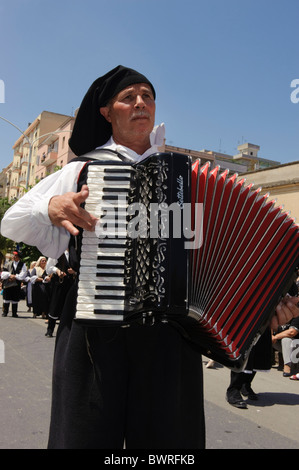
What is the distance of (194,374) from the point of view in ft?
6.06

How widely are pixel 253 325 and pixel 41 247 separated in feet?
3.13

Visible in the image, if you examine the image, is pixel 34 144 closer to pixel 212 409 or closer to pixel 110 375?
pixel 212 409

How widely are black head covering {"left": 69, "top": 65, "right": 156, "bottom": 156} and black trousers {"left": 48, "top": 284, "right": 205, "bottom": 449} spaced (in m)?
0.91

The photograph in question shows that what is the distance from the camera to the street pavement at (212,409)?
3.61 m

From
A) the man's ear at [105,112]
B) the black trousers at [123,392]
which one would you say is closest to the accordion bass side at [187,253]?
the black trousers at [123,392]

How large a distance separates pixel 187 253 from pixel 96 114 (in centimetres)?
89

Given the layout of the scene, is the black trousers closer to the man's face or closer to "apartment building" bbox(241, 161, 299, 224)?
the man's face

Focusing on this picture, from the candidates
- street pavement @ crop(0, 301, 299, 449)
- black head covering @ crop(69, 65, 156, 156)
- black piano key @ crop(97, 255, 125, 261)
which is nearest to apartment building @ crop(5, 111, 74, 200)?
street pavement @ crop(0, 301, 299, 449)

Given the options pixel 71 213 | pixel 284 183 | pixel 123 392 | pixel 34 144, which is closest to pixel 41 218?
pixel 71 213

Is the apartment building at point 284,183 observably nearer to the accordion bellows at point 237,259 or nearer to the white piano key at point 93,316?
the accordion bellows at point 237,259

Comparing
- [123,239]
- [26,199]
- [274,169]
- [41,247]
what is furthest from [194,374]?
[274,169]

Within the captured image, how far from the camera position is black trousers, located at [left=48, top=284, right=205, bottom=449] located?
171 centimetres

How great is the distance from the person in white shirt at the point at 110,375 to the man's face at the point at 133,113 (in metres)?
0.23
